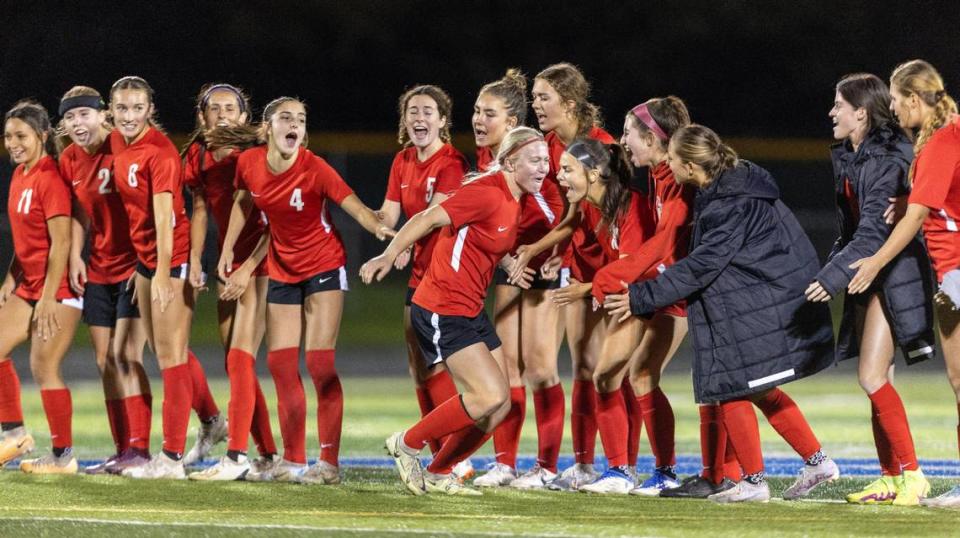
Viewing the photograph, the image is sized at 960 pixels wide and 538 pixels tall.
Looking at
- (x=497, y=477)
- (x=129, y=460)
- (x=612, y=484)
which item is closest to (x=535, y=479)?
(x=497, y=477)

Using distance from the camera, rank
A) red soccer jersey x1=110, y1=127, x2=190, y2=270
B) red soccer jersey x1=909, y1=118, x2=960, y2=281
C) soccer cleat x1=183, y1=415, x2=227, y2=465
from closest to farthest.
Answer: red soccer jersey x1=909, y1=118, x2=960, y2=281, red soccer jersey x1=110, y1=127, x2=190, y2=270, soccer cleat x1=183, y1=415, x2=227, y2=465

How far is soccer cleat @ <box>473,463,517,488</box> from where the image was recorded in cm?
679

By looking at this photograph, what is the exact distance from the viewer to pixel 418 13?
2425 centimetres

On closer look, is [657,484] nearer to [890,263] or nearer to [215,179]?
[890,263]

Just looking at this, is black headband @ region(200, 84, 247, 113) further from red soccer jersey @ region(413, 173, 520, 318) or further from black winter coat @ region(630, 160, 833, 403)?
black winter coat @ region(630, 160, 833, 403)

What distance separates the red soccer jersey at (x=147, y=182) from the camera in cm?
698

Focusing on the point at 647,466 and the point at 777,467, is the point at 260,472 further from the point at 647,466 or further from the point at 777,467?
the point at 777,467

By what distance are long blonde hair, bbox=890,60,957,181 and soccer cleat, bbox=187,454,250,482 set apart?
338 centimetres

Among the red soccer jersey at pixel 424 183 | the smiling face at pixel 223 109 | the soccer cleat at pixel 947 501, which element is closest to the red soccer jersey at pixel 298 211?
the red soccer jersey at pixel 424 183

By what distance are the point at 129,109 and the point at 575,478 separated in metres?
2.83

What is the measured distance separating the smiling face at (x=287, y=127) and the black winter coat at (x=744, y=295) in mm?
1895

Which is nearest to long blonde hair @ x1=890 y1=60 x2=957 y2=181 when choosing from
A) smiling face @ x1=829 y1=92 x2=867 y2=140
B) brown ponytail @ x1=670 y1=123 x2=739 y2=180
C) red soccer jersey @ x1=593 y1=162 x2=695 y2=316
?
smiling face @ x1=829 y1=92 x2=867 y2=140

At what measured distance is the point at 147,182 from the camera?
703cm

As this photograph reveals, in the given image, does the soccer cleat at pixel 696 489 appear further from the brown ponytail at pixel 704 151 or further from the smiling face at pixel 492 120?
the smiling face at pixel 492 120
